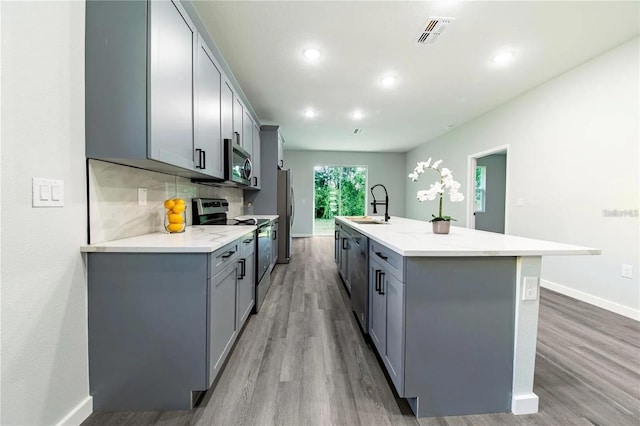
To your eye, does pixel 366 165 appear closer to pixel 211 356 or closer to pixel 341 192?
pixel 341 192

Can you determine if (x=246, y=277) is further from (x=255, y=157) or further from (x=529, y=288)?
(x=255, y=157)

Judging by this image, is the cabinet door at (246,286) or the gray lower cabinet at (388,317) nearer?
the gray lower cabinet at (388,317)

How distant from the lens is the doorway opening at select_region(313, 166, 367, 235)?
330 inches

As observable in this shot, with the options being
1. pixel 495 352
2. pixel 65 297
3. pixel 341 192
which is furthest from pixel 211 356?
pixel 341 192

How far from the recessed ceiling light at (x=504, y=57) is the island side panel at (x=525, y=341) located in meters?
2.51

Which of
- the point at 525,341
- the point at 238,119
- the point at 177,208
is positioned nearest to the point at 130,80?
the point at 177,208

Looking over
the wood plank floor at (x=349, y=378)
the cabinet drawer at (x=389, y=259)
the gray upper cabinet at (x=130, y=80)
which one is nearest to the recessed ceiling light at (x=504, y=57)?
the cabinet drawer at (x=389, y=259)

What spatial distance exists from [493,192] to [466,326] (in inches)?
251

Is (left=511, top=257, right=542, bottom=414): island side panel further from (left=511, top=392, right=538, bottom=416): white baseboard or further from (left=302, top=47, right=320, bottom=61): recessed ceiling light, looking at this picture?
(left=302, top=47, right=320, bottom=61): recessed ceiling light

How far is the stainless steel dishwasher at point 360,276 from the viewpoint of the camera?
7.06 feet

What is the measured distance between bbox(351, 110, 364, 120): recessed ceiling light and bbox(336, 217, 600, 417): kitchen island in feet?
12.3

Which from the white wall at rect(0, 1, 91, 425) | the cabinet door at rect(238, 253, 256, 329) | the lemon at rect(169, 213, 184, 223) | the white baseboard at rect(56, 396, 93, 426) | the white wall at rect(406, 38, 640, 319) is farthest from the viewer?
the white wall at rect(406, 38, 640, 319)

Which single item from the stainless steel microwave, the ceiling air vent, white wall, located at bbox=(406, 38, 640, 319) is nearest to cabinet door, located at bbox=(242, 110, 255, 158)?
the stainless steel microwave

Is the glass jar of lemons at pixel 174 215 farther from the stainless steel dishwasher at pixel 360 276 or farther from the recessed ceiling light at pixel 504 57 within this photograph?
the recessed ceiling light at pixel 504 57
